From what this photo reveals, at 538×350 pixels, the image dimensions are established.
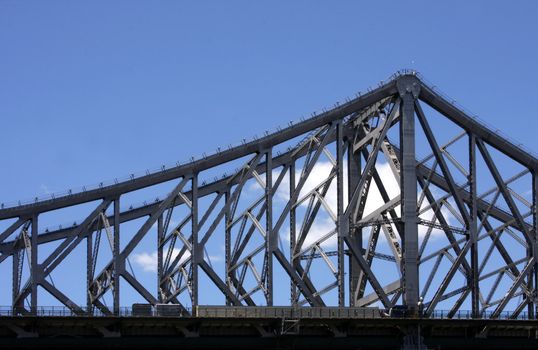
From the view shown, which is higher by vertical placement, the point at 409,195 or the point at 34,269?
the point at 409,195

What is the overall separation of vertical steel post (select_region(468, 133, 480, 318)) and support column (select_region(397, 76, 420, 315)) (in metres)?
8.08

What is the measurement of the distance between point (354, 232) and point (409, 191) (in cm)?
1044

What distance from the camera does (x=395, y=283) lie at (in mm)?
183375

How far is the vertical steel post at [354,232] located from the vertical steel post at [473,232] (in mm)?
13744

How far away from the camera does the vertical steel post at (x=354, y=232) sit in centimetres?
18962

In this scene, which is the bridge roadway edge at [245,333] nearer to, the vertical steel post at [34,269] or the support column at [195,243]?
the support column at [195,243]

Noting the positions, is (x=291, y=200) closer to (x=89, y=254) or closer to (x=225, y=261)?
(x=225, y=261)

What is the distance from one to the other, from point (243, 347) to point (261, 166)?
37642mm

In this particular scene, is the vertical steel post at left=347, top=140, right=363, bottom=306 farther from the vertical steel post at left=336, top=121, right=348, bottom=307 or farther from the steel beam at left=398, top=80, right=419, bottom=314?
the steel beam at left=398, top=80, right=419, bottom=314

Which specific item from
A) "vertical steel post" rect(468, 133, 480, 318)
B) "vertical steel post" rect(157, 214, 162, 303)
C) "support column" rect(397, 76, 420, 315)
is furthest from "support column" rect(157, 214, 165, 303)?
"vertical steel post" rect(468, 133, 480, 318)

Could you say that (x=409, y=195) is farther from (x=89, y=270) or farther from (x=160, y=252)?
(x=89, y=270)

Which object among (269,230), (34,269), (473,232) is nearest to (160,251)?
(269,230)

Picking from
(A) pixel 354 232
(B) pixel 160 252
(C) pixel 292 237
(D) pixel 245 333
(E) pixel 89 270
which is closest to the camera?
(D) pixel 245 333

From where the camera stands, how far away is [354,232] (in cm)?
18925
